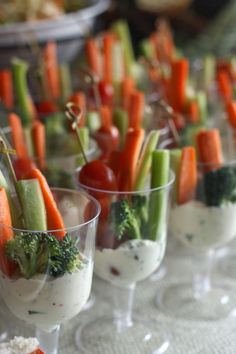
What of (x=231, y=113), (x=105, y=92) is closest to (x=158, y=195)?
(x=231, y=113)

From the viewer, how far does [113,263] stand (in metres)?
1.26

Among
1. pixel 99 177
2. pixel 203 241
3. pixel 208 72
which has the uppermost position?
pixel 99 177

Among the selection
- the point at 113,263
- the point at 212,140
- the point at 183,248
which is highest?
the point at 212,140

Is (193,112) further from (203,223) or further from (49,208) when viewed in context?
(49,208)

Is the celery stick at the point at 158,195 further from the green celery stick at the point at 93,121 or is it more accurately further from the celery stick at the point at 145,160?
the green celery stick at the point at 93,121

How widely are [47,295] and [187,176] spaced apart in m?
0.43

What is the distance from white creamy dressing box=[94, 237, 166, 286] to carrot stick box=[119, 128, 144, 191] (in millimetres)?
113

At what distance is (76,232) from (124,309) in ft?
1.27

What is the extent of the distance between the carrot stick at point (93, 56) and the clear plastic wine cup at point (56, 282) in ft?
3.03

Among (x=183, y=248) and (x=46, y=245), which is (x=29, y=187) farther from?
(x=183, y=248)

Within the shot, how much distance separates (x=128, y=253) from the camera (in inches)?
Answer: 48.8

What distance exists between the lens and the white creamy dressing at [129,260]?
4.06 feet

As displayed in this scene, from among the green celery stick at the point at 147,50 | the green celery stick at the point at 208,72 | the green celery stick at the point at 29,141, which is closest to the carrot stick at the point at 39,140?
the green celery stick at the point at 29,141

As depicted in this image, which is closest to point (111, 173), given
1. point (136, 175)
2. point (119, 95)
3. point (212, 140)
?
point (136, 175)
